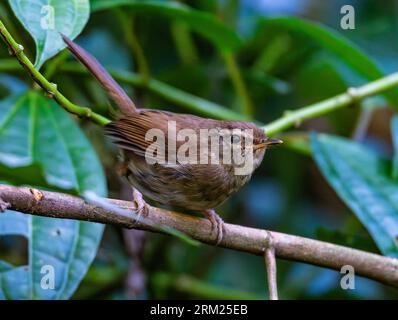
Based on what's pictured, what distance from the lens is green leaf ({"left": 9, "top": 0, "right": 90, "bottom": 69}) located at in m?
2.02

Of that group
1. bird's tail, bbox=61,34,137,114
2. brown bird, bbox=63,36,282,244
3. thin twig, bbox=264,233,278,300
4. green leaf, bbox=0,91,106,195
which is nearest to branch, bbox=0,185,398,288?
thin twig, bbox=264,233,278,300

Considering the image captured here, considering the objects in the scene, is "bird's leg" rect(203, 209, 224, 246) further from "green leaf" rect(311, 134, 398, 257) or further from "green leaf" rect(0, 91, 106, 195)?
"green leaf" rect(311, 134, 398, 257)

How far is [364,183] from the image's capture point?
293 centimetres

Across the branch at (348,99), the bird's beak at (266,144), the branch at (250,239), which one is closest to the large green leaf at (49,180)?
the branch at (250,239)

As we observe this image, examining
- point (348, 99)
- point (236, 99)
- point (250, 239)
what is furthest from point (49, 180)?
point (236, 99)

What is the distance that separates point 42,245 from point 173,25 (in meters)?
1.79

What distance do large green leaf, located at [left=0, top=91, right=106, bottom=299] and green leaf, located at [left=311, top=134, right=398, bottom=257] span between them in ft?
3.46

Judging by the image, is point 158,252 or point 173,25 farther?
A: point 173,25

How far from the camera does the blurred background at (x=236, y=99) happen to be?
3.30 metres

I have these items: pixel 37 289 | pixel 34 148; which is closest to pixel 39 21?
pixel 34 148

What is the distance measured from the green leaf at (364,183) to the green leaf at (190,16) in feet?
2.06

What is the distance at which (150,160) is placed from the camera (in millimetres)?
2668

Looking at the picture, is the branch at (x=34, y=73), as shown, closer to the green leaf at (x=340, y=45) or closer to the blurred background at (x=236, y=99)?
the blurred background at (x=236, y=99)
